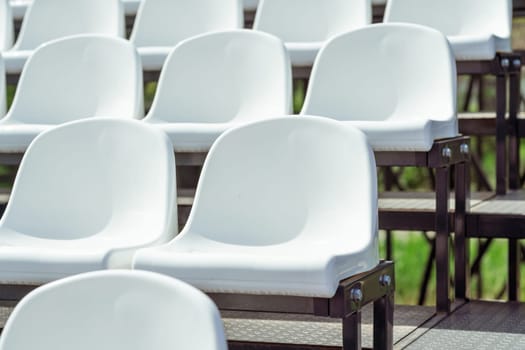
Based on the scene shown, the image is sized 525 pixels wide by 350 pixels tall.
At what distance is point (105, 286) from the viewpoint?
4.09 ft

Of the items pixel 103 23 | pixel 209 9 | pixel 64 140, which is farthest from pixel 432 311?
pixel 103 23

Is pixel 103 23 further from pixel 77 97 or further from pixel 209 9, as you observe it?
pixel 77 97

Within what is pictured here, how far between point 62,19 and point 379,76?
55.5 inches

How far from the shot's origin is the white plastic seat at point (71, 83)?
291 centimetres

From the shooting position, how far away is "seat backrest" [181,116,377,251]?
→ 203cm

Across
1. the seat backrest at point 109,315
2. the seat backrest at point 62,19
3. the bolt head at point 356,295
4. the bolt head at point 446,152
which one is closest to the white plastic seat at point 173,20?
the seat backrest at point 62,19

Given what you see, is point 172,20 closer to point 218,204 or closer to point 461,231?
point 461,231

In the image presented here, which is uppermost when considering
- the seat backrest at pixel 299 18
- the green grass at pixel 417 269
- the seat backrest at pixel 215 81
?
the seat backrest at pixel 299 18

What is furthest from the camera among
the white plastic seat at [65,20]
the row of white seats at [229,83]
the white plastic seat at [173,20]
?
the white plastic seat at [65,20]

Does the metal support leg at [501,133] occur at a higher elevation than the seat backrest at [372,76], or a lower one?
lower

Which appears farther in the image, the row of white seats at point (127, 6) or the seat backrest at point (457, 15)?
the row of white seats at point (127, 6)

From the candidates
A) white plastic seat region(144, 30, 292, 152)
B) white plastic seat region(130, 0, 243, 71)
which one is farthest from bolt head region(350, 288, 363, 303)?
white plastic seat region(130, 0, 243, 71)

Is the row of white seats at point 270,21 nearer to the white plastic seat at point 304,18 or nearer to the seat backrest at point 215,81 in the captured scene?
the white plastic seat at point 304,18

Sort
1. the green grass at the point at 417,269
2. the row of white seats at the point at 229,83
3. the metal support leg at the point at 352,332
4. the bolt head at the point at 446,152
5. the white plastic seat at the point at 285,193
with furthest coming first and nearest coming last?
the green grass at the point at 417,269, the row of white seats at the point at 229,83, the bolt head at the point at 446,152, the white plastic seat at the point at 285,193, the metal support leg at the point at 352,332
